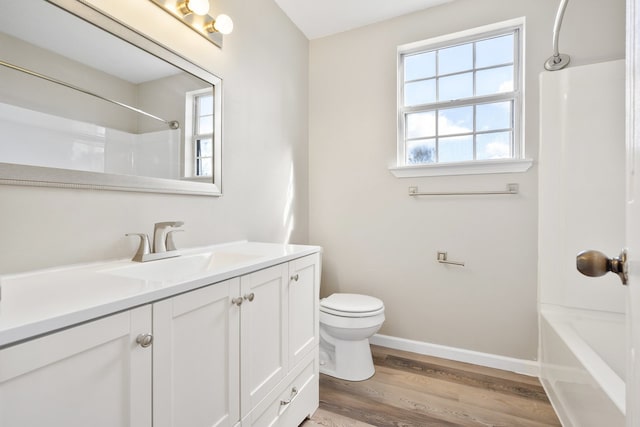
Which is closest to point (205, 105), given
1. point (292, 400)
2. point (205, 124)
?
point (205, 124)

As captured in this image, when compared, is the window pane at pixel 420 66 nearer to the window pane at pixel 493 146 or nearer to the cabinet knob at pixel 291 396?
the window pane at pixel 493 146

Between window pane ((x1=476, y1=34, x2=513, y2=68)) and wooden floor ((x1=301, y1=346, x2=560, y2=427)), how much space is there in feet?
6.79

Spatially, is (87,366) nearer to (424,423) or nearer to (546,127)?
(424,423)

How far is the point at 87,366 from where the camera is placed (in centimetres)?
62

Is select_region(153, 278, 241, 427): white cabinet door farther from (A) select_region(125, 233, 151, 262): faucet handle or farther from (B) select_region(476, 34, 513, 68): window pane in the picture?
(B) select_region(476, 34, 513, 68): window pane

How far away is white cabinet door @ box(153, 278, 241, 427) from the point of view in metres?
0.77

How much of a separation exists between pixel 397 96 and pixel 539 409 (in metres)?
2.11

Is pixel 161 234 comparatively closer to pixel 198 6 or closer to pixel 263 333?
pixel 263 333

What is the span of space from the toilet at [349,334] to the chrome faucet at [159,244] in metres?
1.02

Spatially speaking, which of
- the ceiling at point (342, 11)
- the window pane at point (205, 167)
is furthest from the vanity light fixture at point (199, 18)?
the ceiling at point (342, 11)

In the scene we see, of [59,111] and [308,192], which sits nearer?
[59,111]

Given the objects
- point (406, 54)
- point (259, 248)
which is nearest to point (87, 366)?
point (259, 248)

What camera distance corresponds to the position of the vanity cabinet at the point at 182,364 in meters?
0.56

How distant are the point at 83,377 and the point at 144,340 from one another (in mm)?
125
